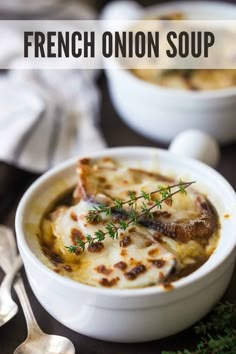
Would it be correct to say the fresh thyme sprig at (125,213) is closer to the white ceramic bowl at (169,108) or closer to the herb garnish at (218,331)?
the herb garnish at (218,331)

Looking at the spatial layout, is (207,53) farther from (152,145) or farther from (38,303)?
(38,303)

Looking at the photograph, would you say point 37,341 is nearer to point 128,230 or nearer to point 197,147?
point 128,230

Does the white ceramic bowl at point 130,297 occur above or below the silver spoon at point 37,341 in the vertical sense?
above

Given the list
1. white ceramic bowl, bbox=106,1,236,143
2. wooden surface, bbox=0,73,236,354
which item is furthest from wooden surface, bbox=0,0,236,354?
white ceramic bowl, bbox=106,1,236,143

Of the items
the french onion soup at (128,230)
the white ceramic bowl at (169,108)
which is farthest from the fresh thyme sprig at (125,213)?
the white ceramic bowl at (169,108)

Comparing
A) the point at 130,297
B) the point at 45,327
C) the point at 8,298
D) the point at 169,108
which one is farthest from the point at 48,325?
the point at 169,108
